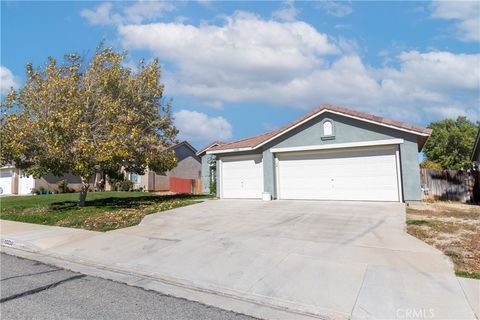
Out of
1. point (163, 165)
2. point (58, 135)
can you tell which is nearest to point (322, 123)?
point (163, 165)

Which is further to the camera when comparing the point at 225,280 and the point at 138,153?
the point at 138,153

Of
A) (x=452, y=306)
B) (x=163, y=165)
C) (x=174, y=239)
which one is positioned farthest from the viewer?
(x=163, y=165)

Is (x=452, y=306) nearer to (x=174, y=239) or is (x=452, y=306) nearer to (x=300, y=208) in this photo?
(x=174, y=239)

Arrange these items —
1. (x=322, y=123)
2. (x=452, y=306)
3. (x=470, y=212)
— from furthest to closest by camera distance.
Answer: (x=322, y=123), (x=470, y=212), (x=452, y=306)

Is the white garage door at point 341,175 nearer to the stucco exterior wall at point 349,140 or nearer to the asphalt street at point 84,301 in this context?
the stucco exterior wall at point 349,140

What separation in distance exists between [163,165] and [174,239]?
8140mm

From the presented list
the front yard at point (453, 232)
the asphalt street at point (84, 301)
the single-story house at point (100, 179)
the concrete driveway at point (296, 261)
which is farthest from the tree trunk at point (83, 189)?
the single-story house at point (100, 179)

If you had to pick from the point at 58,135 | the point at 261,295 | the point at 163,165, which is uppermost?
the point at 58,135

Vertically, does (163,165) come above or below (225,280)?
above

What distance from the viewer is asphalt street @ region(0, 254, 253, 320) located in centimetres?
452

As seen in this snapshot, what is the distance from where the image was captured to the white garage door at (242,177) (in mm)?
17258

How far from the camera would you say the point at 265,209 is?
43.1ft

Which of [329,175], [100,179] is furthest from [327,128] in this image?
[100,179]

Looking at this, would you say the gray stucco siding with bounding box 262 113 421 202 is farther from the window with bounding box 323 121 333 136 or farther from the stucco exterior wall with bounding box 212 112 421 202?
the window with bounding box 323 121 333 136
